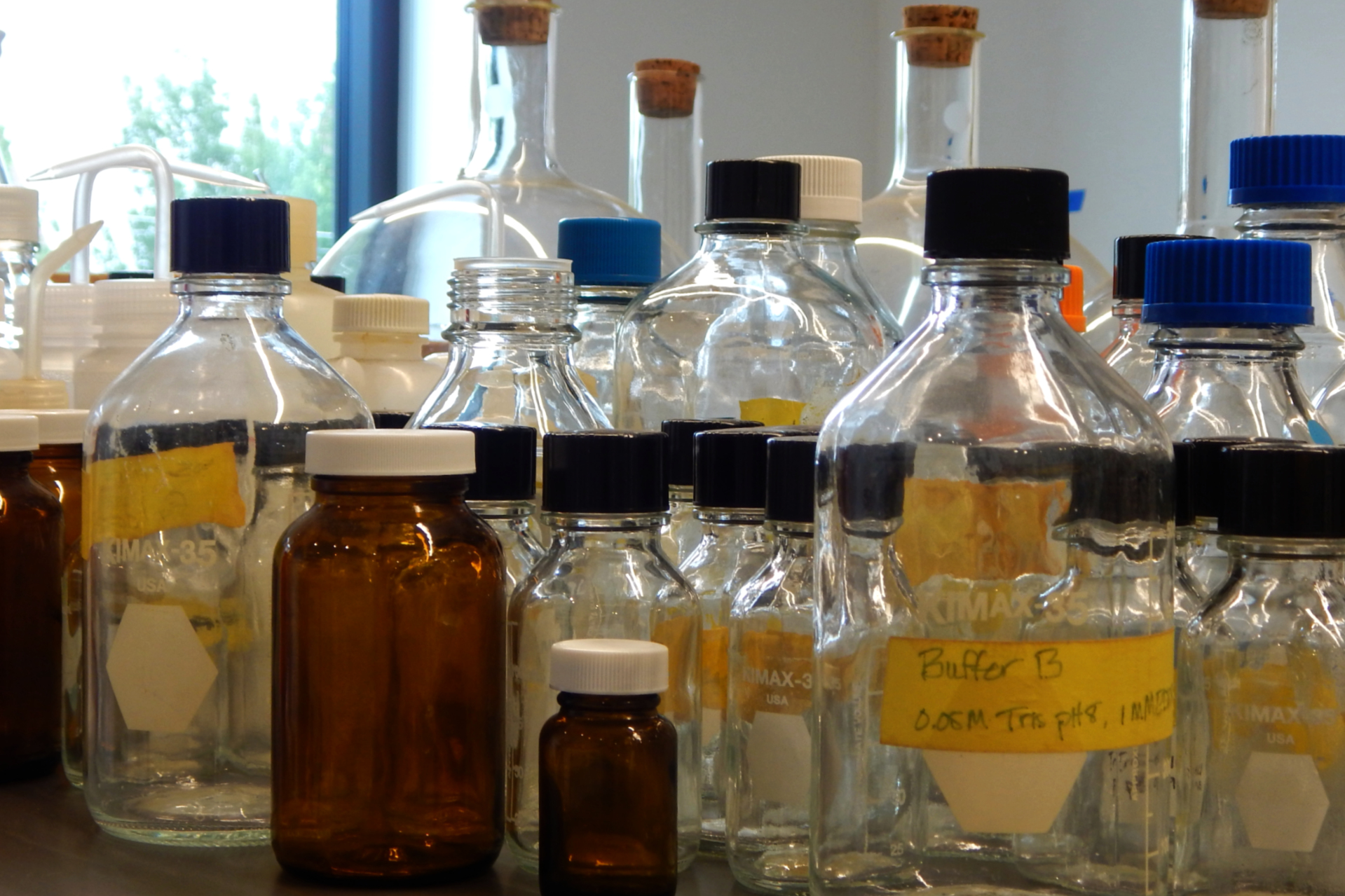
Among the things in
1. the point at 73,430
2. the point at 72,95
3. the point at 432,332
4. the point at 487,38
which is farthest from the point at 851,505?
the point at 72,95

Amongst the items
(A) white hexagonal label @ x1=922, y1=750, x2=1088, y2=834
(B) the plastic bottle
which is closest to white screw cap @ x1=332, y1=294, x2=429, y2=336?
(B) the plastic bottle

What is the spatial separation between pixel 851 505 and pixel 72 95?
75.5 inches

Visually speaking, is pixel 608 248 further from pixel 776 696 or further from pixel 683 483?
pixel 776 696

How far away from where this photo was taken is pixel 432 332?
1.37 metres

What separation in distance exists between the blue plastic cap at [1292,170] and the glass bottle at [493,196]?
56cm

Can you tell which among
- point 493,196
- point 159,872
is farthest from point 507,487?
point 493,196

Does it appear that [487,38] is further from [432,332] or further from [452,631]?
[452,631]

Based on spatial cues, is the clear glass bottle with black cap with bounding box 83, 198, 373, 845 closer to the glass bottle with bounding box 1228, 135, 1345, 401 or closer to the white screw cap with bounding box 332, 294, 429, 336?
the white screw cap with bounding box 332, 294, 429, 336

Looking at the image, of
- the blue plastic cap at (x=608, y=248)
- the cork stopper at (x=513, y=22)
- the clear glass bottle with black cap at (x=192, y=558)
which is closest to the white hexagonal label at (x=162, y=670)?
the clear glass bottle with black cap at (x=192, y=558)

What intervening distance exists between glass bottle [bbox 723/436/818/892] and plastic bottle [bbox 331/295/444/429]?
41 cm

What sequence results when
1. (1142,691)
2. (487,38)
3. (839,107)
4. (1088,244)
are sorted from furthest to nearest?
1. (839,107)
2. (1088,244)
3. (487,38)
4. (1142,691)

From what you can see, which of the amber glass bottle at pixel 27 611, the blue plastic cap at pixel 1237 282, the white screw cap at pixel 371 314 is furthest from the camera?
the white screw cap at pixel 371 314

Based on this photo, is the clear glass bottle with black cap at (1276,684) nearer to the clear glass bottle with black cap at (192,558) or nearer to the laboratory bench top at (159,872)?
the laboratory bench top at (159,872)

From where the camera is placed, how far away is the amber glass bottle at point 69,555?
70 centimetres
